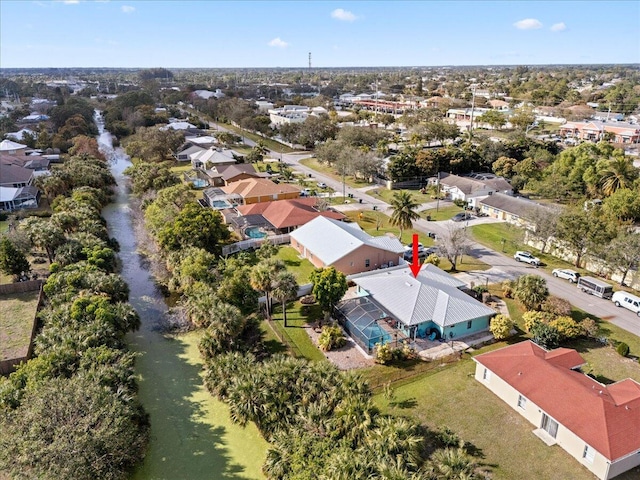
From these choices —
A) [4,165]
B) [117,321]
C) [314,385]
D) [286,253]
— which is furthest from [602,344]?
[4,165]

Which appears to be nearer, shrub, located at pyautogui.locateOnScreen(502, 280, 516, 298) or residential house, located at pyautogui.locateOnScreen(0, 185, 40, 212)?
shrub, located at pyautogui.locateOnScreen(502, 280, 516, 298)

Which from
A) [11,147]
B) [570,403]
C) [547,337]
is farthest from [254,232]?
[11,147]

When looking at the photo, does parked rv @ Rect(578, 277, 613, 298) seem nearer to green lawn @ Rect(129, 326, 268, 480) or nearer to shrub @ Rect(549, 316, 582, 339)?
shrub @ Rect(549, 316, 582, 339)

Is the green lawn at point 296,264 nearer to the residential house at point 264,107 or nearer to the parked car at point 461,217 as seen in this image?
the parked car at point 461,217

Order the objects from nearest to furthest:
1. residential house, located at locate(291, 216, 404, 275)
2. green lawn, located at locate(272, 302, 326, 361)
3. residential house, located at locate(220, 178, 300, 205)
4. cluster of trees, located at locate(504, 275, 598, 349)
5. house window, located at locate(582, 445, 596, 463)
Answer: house window, located at locate(582, 445, 596, 463)
cluster of trees, located at locate(504, 275, 598, 349)
green lawn, located at locate(272, 302, 326, 361)
residential house, located at locate(291, 216, 404, 275)
residential house, located at locate(220, 178, 300, 205)

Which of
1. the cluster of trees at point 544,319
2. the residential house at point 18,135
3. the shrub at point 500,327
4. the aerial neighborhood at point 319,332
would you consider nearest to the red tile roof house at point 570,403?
the aerial neighborhood at point 319,332

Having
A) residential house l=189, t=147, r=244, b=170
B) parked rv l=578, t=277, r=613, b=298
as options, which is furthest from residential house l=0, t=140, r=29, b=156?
parked rv l=578, t=277, r=613, b=298

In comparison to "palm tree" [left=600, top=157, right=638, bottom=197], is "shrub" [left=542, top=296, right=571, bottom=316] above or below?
below
